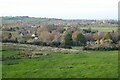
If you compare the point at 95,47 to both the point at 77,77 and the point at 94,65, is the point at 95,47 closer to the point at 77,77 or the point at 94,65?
the point at 94,65

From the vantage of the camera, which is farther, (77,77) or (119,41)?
(119,41)

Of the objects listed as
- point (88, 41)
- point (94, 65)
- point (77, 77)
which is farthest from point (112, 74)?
point (88, 41)

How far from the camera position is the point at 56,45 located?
206 ft

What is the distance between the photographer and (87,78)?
84.6 ft

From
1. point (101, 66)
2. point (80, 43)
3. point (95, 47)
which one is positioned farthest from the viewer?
point (80, 43)

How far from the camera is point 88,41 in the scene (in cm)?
7438

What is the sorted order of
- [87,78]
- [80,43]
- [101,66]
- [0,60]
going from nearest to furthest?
1. [87,78]
2. [101,66]
3. [0,60]
4. [80,43]

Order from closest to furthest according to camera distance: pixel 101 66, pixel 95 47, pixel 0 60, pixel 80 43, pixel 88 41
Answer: pixel 101 66 < pixel 0 60 < pixel 95 47 < pixel 80 43 < pixel 88 41

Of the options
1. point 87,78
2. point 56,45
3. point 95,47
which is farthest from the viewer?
point 56,45

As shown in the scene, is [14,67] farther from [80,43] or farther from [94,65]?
[80,43]

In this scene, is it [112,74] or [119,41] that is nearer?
[112,74]

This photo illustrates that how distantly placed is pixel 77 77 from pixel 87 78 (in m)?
1.10

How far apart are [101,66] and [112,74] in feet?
17.9

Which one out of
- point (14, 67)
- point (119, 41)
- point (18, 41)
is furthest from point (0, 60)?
point (119, 41)
